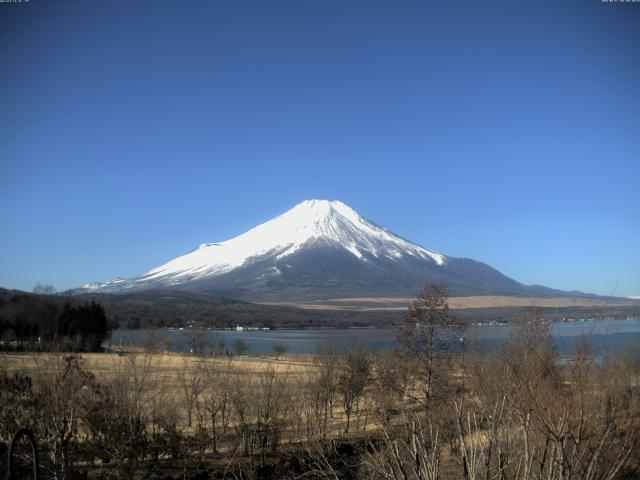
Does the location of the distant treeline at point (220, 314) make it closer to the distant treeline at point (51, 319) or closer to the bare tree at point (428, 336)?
the distant treeline at point (51, 319)

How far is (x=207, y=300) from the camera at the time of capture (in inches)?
7352

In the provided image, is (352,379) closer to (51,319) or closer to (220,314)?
(51,319)

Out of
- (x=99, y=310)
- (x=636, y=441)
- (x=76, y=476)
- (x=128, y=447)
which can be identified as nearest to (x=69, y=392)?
(x=128, y=447)

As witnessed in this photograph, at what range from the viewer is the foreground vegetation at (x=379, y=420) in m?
5.02

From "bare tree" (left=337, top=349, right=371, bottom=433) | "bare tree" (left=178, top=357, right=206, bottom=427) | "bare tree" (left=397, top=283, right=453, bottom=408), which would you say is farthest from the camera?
"bare tree" (left=337, top=349, right=371, bottom=433)

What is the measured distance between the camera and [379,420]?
16328mm

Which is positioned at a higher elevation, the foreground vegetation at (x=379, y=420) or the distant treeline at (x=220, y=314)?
the foreground vegetation at (x=379, y=420)

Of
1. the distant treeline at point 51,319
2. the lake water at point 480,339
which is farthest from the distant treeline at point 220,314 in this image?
the distant treeline at point 51,319

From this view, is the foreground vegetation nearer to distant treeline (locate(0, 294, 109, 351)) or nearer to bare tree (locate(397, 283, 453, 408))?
bare tree (locate(397, 283, 453, 408))

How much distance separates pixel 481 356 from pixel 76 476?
16.3 meters

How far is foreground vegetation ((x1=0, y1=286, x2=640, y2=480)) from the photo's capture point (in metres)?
5.02

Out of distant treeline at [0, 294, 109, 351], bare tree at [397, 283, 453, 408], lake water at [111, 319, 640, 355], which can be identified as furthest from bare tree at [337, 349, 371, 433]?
distant treeline at [0, 294, 109, 351]

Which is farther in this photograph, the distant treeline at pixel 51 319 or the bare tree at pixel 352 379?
the distant treeline at pixel 51 319

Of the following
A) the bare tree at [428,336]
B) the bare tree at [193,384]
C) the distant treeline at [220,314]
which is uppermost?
the bare tree at [428,336]
